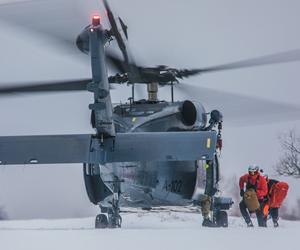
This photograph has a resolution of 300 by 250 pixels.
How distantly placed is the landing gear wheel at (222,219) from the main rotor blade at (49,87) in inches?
229

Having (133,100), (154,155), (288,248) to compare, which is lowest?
(288,248)

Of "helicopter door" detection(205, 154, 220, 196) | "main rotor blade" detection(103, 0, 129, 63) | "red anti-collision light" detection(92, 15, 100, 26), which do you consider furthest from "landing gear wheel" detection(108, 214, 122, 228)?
"red anti-collision light" detection(92, 15, 100, 26)

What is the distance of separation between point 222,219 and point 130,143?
19.0ft

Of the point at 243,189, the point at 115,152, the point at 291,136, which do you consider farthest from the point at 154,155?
the point at 291,136

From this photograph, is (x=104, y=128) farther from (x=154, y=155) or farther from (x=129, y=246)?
(x=129, y=246)

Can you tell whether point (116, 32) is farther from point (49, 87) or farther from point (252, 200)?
point (252, 200)

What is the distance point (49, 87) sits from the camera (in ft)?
41.6

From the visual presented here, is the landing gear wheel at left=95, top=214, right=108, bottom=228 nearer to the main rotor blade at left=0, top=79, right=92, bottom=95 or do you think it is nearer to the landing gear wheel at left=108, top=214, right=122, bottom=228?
the landing gear wheel at left=108, top=214, right=122, bottom=228

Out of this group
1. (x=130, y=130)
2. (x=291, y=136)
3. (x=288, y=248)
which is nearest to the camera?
(x=288, y=248)

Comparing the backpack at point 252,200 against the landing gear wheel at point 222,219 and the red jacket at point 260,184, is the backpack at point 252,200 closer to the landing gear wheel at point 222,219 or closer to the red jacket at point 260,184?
the red jacket at point 260,184

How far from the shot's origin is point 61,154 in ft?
41.4

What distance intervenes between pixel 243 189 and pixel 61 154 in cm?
546

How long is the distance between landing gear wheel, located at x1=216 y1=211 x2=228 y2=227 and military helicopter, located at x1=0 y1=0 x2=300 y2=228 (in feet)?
0.08

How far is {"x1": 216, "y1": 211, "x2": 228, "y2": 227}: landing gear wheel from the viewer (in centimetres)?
1742
